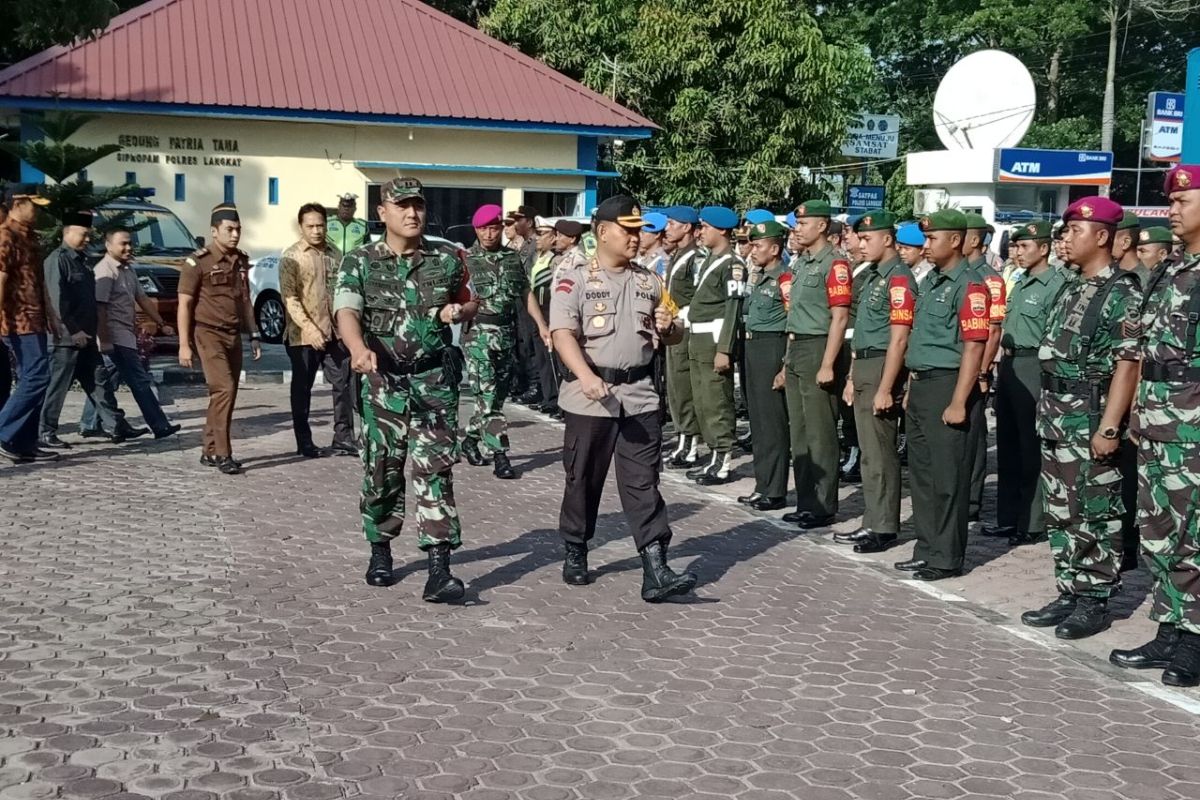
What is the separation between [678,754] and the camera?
5.32 m

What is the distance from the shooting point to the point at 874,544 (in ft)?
30.7

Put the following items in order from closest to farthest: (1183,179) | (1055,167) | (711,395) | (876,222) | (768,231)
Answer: (1183,179)
(876,222)
(768,231)
(711,395)
(1055,167)

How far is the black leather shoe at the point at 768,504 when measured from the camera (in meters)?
10.7

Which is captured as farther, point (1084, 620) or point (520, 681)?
point (1084, 620)

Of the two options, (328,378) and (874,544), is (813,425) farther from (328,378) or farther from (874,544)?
(328,378)

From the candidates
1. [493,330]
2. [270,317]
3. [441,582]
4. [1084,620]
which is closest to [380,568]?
[441,582]

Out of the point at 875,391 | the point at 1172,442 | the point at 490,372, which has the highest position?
the point at 1172,442

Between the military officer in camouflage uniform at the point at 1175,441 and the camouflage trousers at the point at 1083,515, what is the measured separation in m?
0.48

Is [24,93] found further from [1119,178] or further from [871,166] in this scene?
[1119,178]

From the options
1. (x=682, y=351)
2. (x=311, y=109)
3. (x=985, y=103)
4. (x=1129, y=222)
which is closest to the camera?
(x=1129, y=222)

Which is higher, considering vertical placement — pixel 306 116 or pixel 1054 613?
pixel 306 116

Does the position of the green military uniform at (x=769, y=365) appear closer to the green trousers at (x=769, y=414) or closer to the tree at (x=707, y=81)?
the green trousers at (x=769, y=414)

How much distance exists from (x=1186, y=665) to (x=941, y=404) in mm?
2394

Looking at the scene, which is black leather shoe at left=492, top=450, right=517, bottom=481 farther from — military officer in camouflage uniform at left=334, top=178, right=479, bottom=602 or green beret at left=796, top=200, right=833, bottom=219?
military officer in camouflage uniform at left=334, top=178, right=479, bottom=602
